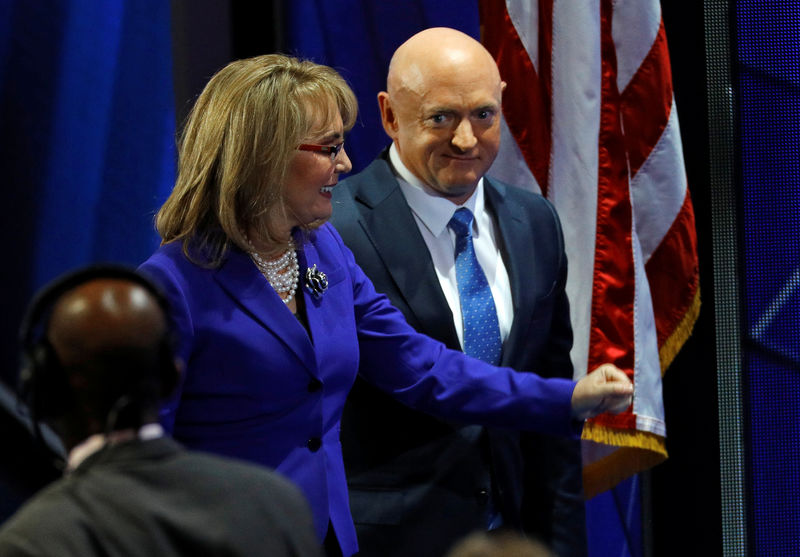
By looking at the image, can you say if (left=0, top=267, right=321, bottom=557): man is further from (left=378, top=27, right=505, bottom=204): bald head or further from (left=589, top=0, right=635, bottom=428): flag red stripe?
(left=589, top=0, right=635, bottom=428): flag red stripe

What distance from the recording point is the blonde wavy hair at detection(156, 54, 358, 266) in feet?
7.25

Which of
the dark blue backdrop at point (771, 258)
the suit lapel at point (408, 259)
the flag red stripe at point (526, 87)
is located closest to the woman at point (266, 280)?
the suit lapel at point (408, 259)

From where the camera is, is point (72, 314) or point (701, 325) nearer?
point (72, 314)

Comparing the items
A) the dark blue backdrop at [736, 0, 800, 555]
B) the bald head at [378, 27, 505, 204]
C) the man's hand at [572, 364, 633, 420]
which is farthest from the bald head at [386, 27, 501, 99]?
the dark blue backdrop at [736, 0, 800, 555]

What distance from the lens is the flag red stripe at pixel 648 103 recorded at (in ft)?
11.4

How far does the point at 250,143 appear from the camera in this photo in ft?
7.30

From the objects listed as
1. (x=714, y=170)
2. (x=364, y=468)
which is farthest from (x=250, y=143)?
(x=714, y=170)

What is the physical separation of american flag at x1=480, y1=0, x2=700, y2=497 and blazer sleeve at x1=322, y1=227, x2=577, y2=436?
0.90m

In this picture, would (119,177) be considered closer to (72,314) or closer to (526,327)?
(526,327)

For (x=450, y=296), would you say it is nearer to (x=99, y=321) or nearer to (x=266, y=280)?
(x=266, y=280)

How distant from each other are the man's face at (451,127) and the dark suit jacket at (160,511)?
1.52 m

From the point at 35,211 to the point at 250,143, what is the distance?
134cm

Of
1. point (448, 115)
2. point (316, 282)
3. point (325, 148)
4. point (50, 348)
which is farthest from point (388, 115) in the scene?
point (50, 348)

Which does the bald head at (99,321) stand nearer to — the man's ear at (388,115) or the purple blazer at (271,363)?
the purple blazer at (271,363)
